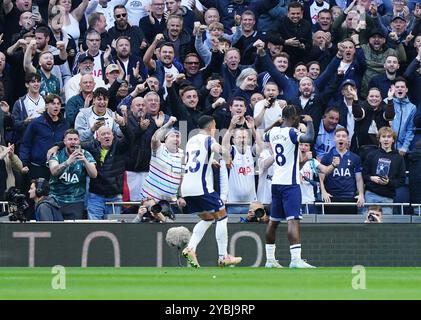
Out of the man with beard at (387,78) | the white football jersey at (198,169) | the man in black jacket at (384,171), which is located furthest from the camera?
the man with beard at (387,78)

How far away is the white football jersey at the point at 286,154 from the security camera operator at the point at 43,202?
4406mm

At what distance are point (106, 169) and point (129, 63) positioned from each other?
3058mm

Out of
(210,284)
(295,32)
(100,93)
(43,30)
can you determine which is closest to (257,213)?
(100,93)

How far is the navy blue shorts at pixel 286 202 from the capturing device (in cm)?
1998

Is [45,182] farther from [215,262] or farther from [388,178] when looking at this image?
[388,178]

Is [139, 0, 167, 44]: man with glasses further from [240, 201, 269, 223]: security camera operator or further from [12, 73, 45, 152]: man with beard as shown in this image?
[240, 201, 269, 223]: security camera operator

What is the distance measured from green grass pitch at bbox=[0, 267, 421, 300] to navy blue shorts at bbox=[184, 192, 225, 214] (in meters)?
1.24

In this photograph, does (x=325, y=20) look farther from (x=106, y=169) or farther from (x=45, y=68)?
(x=106, y=169)

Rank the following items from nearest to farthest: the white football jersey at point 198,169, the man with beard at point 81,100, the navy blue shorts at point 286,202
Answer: the navy blue shorts at point 286,202
the white football jersey at point 198,169
the man with beard at point 81,100

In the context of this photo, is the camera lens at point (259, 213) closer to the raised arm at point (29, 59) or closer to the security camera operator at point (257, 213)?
the security camera operator at point (257, 213)

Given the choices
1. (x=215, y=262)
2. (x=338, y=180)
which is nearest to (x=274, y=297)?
(x=215, y=262)

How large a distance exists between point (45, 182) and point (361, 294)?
8.78 m

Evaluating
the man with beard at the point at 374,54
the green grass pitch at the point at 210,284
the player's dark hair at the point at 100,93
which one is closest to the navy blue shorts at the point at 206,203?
the green grass pitch at the point at 210,284

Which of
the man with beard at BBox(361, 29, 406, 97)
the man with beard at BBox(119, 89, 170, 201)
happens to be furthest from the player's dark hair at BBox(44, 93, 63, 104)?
the man with beard at BBox(361, 29, 406, 97)
